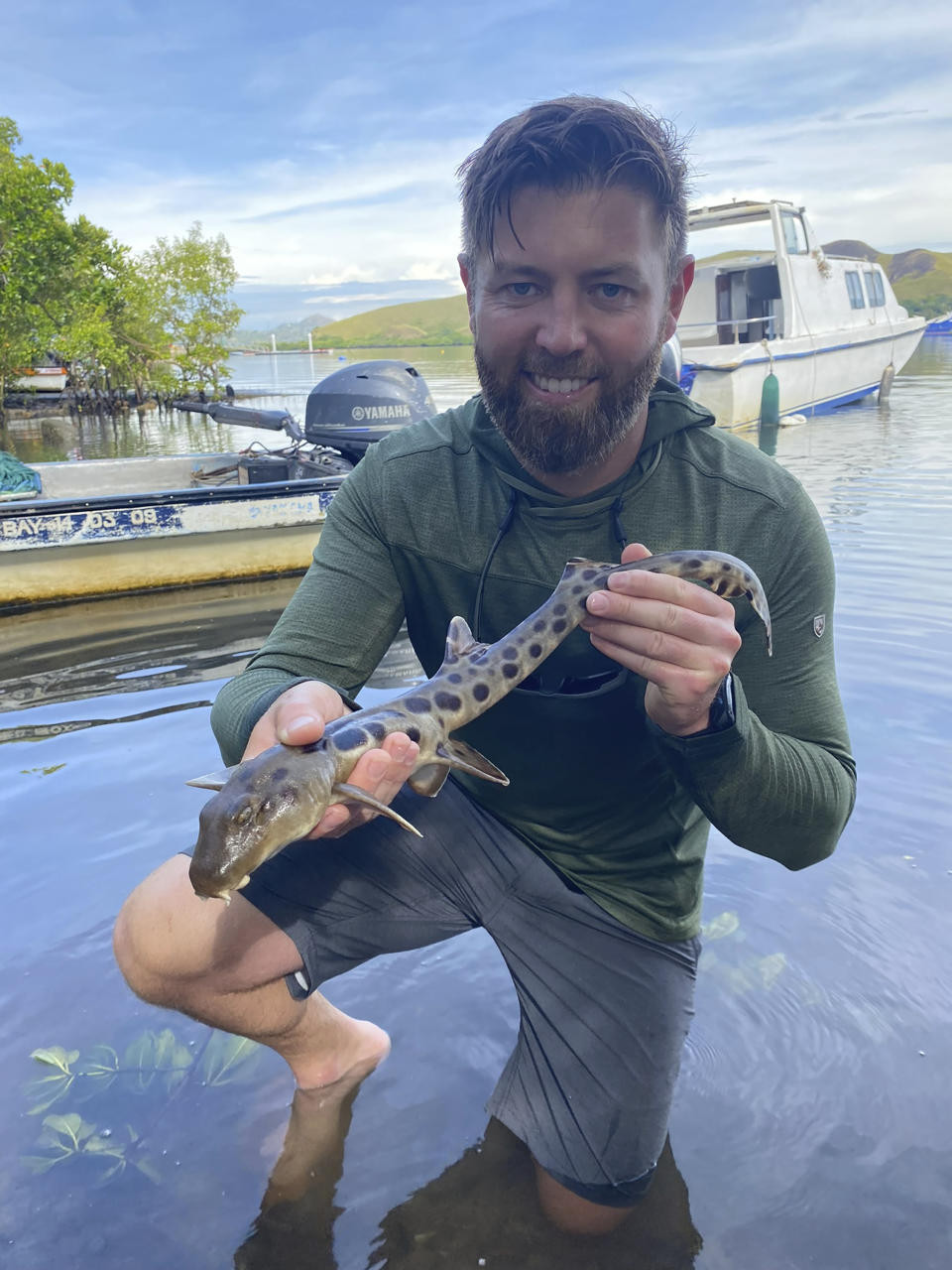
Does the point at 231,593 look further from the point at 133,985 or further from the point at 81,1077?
the point at 133,985

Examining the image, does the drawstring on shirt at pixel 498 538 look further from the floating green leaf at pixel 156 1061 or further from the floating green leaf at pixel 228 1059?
the floating green leaf at pixel 156 1061

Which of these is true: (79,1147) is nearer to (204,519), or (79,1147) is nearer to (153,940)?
(153,940)

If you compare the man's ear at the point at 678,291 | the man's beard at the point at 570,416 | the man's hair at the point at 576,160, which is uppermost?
the man's hair at the point at 576,160

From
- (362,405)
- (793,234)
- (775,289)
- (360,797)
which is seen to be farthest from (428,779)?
(775,289)

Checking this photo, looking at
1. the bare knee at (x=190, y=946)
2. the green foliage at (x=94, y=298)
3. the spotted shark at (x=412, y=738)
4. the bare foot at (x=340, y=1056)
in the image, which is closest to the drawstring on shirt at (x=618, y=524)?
the spotted shark at (x=412, y=738)

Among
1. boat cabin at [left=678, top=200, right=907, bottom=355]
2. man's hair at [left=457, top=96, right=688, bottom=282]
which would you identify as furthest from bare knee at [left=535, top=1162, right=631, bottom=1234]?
boat cabin at [left=678, top=200, right=907, bottom=355]

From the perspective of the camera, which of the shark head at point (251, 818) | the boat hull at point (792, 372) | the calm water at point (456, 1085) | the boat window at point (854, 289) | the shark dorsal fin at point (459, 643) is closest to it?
the shark head at point (251, 818)
